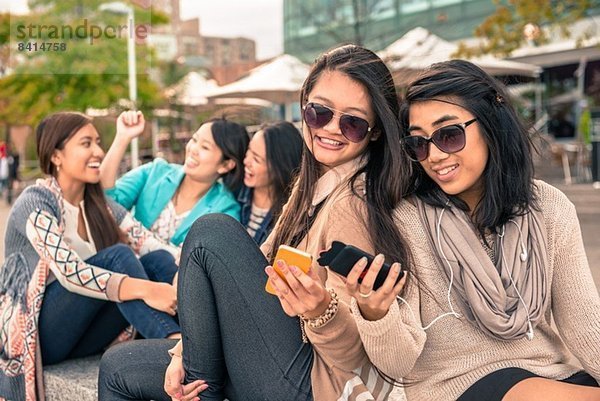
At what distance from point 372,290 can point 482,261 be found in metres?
0.46

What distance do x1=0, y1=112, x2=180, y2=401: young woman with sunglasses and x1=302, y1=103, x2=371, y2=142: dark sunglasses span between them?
1.08m

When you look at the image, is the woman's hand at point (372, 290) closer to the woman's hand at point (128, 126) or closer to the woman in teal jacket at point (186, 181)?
the woman in teal jacket at point (186, 181)

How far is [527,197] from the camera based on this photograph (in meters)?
2.47

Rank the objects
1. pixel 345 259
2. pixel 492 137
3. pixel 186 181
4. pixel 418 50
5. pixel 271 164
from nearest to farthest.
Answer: pixel 345 259 < pixel 492 137 < pixel 271 164 < pixel 186 181 < pixel 418 50

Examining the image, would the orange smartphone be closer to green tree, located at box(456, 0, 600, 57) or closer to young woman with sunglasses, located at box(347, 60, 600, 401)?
young woman with sunglasses, located at box(347, 60, 600, 401)

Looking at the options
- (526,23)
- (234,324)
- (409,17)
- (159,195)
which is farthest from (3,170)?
(234,324)

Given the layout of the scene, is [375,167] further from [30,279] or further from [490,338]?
[30,279]

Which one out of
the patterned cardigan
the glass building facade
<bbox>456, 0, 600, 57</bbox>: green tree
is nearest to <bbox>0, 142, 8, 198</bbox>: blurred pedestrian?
the glass building facade

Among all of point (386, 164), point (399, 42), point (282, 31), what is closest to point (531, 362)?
point (386, 164)

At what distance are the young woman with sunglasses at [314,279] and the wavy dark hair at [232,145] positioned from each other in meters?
1.70

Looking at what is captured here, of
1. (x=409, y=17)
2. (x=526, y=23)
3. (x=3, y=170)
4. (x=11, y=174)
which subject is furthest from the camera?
(x=409, y=17)

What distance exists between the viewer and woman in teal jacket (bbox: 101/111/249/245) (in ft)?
14.5

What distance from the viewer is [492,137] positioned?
2.50 meters

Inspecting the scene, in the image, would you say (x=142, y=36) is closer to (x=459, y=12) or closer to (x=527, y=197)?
(x=459, y=12)
